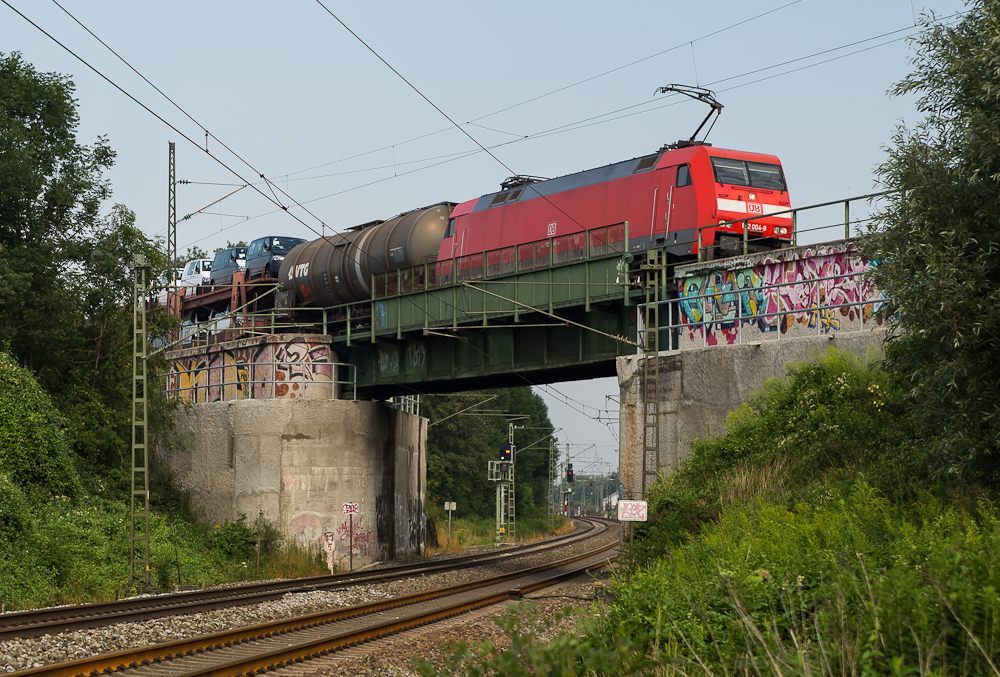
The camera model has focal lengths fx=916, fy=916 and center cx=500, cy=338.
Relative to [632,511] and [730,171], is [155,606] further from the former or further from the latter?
[730,171]

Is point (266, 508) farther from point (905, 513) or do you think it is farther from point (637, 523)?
point (905, 513)

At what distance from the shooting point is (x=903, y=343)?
1457 cm

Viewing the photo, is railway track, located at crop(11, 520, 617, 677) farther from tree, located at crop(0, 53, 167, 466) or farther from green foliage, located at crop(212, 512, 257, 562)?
tree, located at crop(0, 53, 167, 466)

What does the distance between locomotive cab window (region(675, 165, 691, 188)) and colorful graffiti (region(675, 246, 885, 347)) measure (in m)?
2.76

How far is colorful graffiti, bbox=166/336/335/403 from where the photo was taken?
3403 centimetres

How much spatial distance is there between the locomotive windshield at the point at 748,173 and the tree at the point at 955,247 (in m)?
10.9

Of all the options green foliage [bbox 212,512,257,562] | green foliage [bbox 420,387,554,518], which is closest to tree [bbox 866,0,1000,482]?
green foliage [bbox 212,512,257,562]

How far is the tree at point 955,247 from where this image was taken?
12203mm

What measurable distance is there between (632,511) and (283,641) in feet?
25.0

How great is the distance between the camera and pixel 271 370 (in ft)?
112

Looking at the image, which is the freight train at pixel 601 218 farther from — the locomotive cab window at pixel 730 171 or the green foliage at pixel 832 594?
the green foliage at pixel 832 594

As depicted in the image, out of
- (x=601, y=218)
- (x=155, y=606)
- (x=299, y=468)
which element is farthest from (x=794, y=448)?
(x=299, y=468)

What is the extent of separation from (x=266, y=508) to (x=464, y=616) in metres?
16.1

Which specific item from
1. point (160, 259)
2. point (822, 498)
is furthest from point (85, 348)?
point (822, 498)
